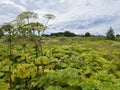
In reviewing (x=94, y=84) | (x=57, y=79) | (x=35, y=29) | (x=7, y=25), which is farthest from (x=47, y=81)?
(x=7, y=25)

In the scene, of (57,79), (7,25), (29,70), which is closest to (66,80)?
(57,79)

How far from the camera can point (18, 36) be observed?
616 cm

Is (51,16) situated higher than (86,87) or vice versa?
(51,16)

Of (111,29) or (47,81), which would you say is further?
(111,29)

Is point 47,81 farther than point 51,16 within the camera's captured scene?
No

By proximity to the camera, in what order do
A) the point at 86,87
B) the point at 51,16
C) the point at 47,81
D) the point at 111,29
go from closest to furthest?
1. the point at 86,87
2. the point at 47,81
3. the point at 51,16
4. the point at 111,29

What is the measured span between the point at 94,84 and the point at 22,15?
2339 mm

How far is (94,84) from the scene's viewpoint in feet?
14.9

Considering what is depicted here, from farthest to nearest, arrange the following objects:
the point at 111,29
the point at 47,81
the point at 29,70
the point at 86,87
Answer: the point at 111,29, the point at 29,70, the point at 47,81, the point at 86,87

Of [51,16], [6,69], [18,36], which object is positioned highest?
[51,16]

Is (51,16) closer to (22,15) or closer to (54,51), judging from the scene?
(22,15)

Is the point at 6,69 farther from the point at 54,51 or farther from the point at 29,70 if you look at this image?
the point at 54,51

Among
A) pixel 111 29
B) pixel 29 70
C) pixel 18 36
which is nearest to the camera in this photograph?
pixel 29 70

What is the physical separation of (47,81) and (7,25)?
1.64 m
